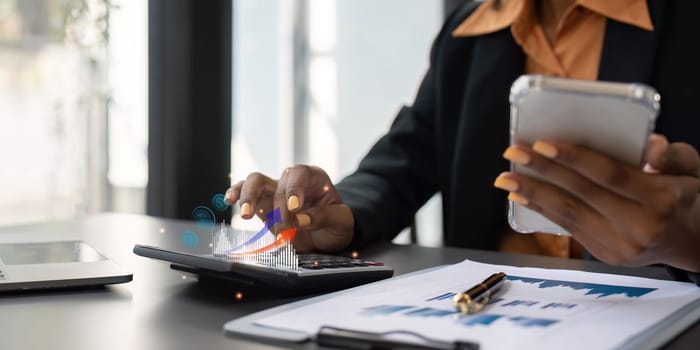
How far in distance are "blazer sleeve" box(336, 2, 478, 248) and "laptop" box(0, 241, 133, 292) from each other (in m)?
0.35

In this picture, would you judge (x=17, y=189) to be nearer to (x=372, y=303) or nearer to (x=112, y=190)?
(x=112, y=190)

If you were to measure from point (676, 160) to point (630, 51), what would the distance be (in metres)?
0.66

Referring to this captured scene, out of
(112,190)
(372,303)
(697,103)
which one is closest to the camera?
(372,303)

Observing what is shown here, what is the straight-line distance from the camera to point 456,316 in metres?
0.51

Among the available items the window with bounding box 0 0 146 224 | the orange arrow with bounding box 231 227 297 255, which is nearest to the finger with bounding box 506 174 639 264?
the orange arrow with bounding box 231 227 297 255

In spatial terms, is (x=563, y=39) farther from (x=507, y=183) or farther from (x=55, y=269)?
(x=55, y=269)

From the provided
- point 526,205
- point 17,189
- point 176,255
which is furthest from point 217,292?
point 17,189

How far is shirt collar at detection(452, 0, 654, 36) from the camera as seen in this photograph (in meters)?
1.19

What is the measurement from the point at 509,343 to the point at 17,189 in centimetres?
174

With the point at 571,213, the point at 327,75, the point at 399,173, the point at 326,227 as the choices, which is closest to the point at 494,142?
the point at 399,173

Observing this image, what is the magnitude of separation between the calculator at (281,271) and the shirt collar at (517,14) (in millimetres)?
712

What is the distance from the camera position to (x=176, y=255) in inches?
24.8

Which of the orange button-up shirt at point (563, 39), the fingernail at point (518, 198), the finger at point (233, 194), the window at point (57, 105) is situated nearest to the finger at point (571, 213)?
the fingernail at point (518, 198)

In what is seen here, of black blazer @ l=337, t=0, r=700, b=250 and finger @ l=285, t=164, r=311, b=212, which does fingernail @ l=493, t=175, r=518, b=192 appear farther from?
black blazer @ l=337, t=0, r=700, b=250
